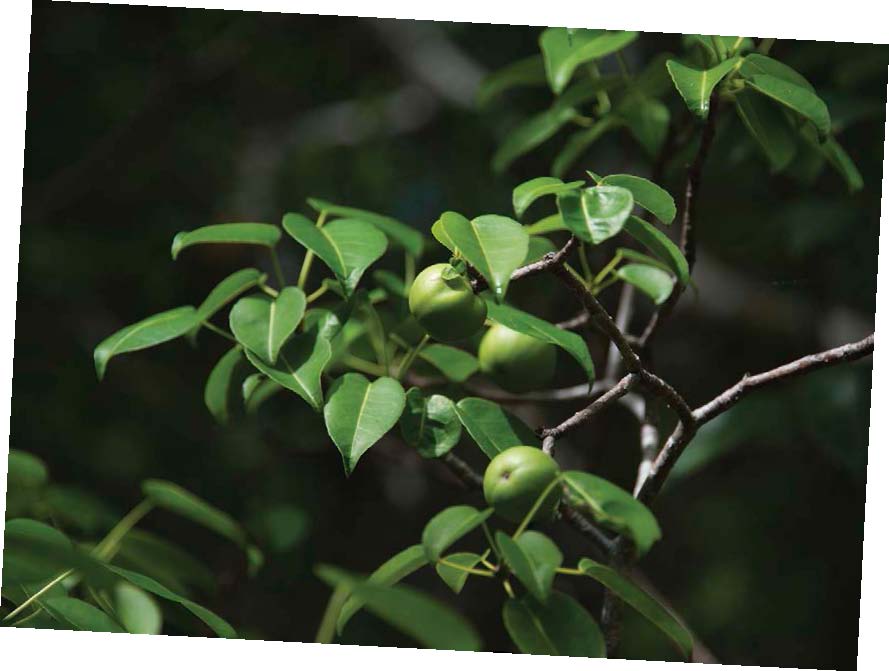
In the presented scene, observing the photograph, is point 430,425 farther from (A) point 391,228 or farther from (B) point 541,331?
(A) point 391,228

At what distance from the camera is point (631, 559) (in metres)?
0.95

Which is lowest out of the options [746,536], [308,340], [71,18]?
[746,536]

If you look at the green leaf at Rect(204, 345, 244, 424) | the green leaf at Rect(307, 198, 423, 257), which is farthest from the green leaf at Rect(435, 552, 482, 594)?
the green leaf at Rect(307, 198, 423, 257)

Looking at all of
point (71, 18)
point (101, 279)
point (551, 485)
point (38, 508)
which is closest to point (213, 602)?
point (38, 508)

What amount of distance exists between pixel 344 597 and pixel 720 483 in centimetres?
177

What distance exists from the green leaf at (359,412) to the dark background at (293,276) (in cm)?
85

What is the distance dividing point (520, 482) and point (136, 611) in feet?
1.55

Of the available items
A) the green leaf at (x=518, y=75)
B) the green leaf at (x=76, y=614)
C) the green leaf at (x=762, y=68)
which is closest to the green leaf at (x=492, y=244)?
the green leaf at (x=762, y=68)

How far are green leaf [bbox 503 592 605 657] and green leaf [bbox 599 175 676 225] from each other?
31 cm

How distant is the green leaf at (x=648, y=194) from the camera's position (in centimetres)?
82

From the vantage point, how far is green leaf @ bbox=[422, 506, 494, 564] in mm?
787

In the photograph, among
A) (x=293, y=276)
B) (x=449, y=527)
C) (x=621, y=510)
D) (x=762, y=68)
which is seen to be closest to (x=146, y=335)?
(x=449, y=527)

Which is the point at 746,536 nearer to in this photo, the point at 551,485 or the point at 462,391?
the point at 462,391

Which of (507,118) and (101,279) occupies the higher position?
(507,118)
